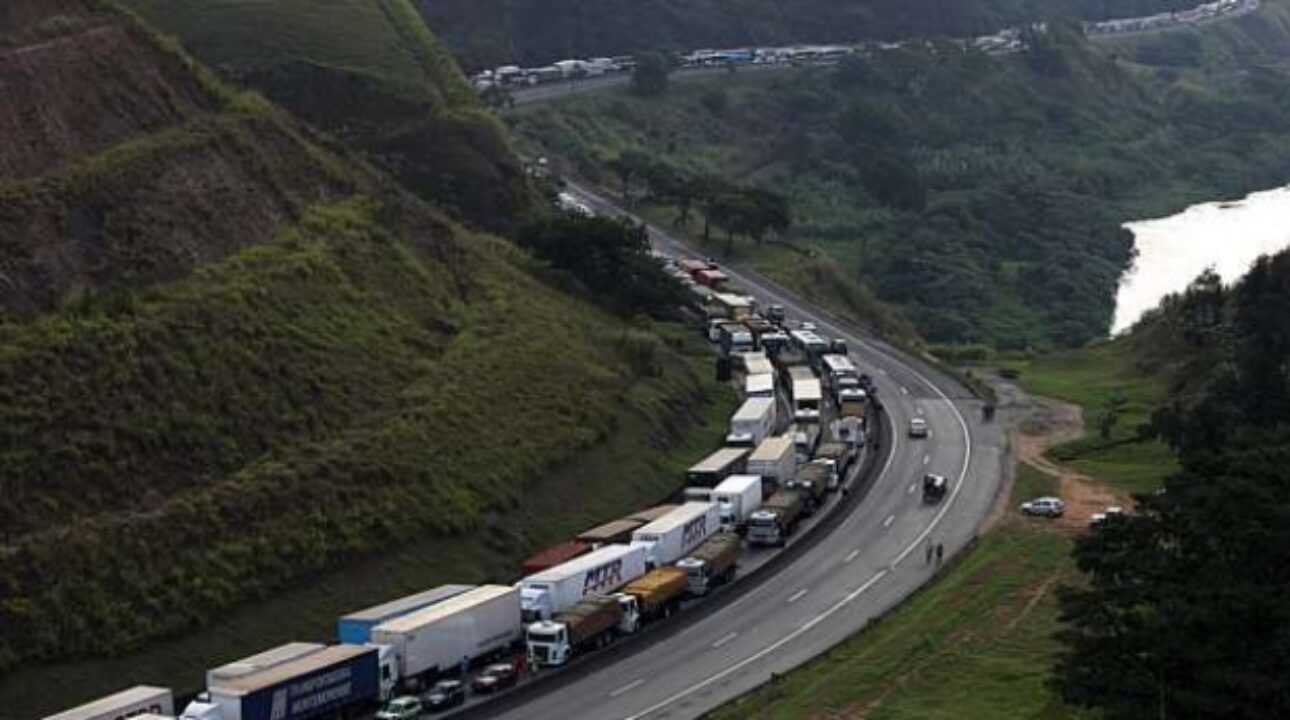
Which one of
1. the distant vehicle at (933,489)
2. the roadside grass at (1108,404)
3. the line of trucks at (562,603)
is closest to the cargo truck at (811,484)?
the line of trucks at (562,603)

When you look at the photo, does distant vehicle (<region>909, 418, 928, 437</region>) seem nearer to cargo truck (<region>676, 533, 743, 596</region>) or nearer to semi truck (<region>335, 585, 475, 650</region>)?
cargo truck (<region>676, 533, 743, 596</region>)

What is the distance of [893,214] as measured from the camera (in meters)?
166

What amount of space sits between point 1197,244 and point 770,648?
127 meters

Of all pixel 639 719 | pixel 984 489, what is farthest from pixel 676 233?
pixel 639 719

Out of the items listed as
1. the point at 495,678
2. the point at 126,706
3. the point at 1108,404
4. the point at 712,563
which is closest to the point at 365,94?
the point at 1108,404

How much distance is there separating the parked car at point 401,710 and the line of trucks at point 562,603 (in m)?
1.00

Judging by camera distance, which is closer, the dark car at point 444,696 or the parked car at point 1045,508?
the dark car at point 444,696

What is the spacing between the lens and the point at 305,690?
46406mm

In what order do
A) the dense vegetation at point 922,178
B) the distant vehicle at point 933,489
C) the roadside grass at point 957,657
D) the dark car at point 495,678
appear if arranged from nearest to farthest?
the roadside grass at point 957,657 → the dark car at point 495,678 → the distant vehicle at point 933,489 → the dense vegetation at point 922,178

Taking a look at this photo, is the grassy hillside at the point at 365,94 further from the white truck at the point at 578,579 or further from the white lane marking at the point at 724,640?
the white lane marking at the point at 724,640

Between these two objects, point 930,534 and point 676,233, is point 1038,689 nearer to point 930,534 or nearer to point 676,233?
point 930,534

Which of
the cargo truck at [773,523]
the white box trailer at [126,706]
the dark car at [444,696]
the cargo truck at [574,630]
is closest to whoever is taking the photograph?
the white box trailer at [126,706]

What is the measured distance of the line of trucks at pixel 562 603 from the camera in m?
46.1

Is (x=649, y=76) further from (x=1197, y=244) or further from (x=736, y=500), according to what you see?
(x=736, y=500)
